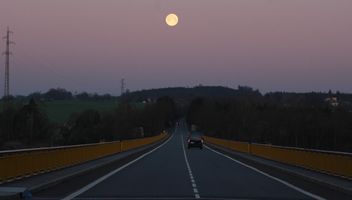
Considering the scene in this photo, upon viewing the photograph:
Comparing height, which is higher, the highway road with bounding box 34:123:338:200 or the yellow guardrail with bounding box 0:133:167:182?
the yellow guardrail with bounding box 0:133:167:182

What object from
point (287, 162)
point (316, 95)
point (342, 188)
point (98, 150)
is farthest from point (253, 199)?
point (316, 95)

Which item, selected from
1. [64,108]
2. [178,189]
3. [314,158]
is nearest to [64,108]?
[64,108]

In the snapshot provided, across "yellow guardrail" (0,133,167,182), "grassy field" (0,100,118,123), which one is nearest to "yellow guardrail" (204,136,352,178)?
"yellow guardrail" (0,133,167,182)

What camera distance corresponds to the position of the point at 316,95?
477 feet

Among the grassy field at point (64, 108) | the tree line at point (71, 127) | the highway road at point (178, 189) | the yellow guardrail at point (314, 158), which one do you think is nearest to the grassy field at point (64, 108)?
the grassy field at point (64, 108)

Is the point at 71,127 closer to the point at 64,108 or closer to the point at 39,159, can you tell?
the point at 64,108

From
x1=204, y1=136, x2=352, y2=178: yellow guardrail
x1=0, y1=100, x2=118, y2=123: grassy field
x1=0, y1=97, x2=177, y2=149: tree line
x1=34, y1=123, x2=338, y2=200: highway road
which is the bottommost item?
x1=34, y1=123, x2=338, y2=200: highway road

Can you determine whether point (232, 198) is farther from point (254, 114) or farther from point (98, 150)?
point (254, 114)

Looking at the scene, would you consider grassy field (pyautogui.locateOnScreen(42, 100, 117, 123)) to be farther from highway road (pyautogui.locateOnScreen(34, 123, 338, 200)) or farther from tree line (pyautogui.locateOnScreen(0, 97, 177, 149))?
highway road (pyautogui.locateOnScreen(34, 123, 338, 200))

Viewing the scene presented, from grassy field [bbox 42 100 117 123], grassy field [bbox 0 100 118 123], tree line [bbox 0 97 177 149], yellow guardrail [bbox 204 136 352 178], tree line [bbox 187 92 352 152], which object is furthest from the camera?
grassy field [bbox 42 100 117 123]

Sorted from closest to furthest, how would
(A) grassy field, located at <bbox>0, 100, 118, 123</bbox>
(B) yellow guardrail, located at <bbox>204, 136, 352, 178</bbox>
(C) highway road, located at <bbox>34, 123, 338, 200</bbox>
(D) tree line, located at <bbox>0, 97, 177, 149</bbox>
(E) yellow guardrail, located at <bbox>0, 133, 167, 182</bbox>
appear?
(C) highway road, located at <bbox>34, 123, 338, 200</bbox> < (E) yellow guardrail, located at <bbox>0, 133, 167, 182</bbox> < (B) yellow guardrail, located at <bbox>204, 136, 352, 178</bbox> < (D) tree line, located at <bbox>0, 97, 177, 149</bbox> < (A) grassy field, located at <bbox>0, 100, 118, 123</bbox>

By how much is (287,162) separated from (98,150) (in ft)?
44.3

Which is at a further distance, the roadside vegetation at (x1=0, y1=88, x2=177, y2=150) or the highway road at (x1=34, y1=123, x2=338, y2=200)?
the roadside vegetation at (x1=0, y1=88, x2=177, y2=150)

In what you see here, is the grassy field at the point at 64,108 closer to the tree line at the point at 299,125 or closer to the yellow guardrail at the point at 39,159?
the tree line at the point at 299,125
